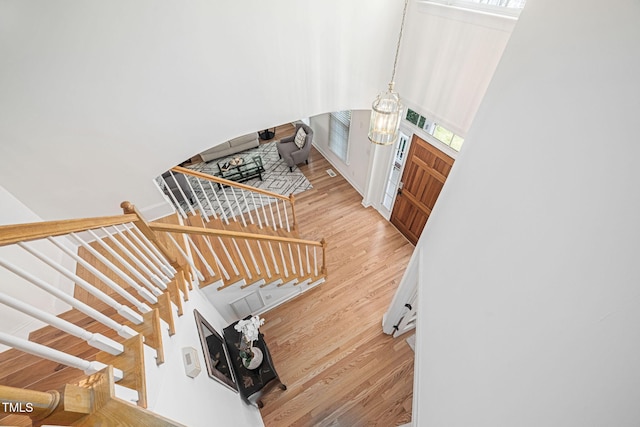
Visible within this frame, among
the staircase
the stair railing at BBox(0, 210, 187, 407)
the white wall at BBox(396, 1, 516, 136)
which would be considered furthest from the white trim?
the stair railing at BBox(0, 210, 187, 407)

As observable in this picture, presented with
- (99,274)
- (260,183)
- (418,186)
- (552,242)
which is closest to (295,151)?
(260,183)

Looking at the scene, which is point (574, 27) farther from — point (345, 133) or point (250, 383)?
point (345, 133)

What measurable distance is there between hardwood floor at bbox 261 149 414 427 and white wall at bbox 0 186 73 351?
2295 millimetres

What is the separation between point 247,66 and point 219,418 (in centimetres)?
334

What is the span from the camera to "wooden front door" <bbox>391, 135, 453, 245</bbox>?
3662mm

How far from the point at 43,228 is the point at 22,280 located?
1.56 meters

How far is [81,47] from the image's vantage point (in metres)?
2.10

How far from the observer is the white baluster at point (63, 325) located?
29.3 inches

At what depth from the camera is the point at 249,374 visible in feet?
8.73

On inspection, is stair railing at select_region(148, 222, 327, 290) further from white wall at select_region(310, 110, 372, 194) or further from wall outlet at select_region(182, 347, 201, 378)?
white wall at select_region(310, 110, 372, 194)

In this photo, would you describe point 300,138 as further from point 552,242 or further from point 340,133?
point 552,242

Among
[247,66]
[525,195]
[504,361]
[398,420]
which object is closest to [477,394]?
[504,361]

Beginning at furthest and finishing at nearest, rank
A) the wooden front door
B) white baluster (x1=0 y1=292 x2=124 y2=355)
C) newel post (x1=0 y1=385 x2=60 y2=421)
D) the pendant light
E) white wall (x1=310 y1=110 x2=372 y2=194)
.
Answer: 1. white wall (x1=310 y1=110 x2=372 y2=194)
2. the wooden front door
3. the pendant light
4. white baluster (x1=0 y1=292 x2=124 y2=355)
5. newel post (x1=0 y1=385 x2=60 y2=421)

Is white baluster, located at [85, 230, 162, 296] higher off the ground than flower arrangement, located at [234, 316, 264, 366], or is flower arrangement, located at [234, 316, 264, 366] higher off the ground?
white baluster, located at [85, 230, 162, 296]
